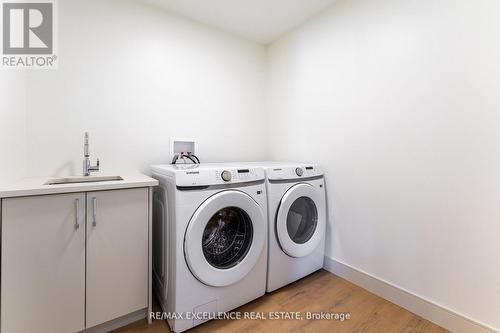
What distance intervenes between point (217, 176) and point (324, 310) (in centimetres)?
114

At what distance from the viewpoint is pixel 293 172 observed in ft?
5.57

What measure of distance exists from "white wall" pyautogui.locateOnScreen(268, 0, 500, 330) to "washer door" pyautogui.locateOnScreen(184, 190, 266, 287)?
2.79 ft

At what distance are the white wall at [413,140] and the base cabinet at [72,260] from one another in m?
1.54

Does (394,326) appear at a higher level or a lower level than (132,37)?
lower

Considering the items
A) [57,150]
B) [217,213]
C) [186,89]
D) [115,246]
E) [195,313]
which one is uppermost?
[186,89]

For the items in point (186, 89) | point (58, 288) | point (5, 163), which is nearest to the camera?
point (58, 288)

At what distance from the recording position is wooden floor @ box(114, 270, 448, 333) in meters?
1.29

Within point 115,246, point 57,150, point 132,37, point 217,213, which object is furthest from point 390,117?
point 57,150

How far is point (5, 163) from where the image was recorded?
4.01 feet

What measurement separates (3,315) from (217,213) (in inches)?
41.7

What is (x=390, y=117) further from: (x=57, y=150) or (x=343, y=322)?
(x=57, y=150)

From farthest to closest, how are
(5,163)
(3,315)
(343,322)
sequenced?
1. (343,322)
2. (5,163)
3. (3,315)

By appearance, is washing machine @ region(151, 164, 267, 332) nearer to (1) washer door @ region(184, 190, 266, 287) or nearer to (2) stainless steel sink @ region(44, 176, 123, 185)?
(1) washer door @ region(184, 190, 266, 287)

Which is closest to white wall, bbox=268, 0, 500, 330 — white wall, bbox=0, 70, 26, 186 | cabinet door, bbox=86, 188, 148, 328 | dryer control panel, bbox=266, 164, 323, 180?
dryer control panel, bbox=266, 164, 323, 180
